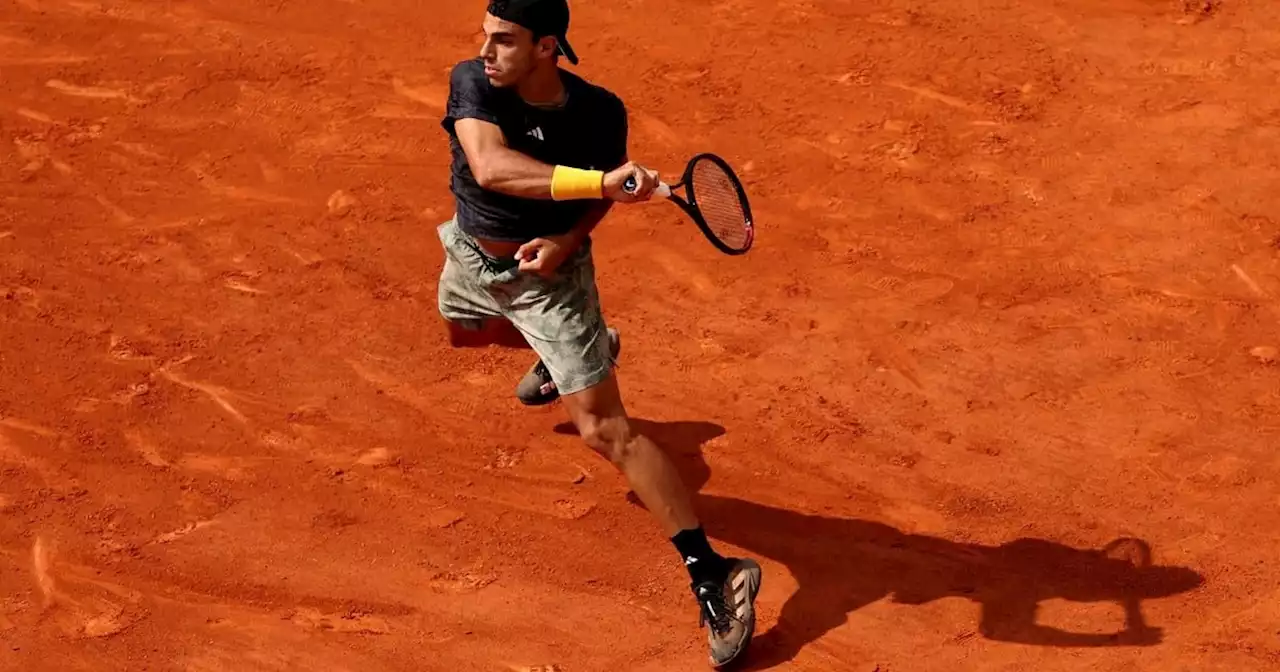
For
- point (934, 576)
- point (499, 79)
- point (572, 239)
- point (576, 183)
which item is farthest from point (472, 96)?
point (934, 576)

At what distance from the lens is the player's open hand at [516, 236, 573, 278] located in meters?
6.14

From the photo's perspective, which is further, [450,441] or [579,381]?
[450,441]

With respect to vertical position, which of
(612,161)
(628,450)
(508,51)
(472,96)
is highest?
(508,51)

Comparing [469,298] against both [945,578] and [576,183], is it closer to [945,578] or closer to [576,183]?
[576,183]

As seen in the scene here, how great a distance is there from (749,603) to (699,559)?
0.26m

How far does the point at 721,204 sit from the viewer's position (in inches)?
256

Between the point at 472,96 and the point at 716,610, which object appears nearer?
the point at 472,96

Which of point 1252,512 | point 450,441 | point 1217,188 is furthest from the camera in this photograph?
point 1217,188

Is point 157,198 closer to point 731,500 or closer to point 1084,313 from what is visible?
point 731,500

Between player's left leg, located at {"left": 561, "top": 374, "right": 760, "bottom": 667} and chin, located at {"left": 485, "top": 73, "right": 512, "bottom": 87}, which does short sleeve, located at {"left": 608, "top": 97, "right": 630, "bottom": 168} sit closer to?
chin, located at {"left": 485, "top": 73, "right": 512, "bottom": 87}

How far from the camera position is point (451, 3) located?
11008 millimetres

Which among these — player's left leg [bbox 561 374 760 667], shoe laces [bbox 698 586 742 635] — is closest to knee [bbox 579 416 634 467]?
player's left leg [bbox 561 374 760 667]

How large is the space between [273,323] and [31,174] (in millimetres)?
2297

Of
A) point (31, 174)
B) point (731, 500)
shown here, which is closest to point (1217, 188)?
point (731, 500)
